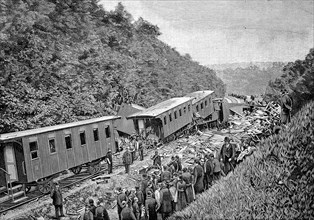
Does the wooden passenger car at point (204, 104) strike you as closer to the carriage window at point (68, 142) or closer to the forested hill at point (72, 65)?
the forested hill at point (72, 65)

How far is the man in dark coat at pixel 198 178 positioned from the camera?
12.3m

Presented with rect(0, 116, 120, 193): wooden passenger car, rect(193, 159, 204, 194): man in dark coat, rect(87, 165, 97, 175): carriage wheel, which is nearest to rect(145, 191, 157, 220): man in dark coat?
rect(193, 159, 204, 194): man in dark coat

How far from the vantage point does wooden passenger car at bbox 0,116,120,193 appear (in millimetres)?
14023

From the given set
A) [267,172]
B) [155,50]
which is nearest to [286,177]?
[267,172]

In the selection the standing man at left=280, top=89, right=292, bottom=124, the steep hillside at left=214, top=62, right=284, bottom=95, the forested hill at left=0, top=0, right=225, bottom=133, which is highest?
the forested hill at left=0, top=0, right=225, bottom=133

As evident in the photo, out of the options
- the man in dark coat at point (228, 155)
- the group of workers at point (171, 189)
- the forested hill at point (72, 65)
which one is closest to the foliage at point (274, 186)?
the group of workers at point (171, 189)

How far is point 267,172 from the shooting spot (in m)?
10.5

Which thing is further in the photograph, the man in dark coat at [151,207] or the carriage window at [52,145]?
the carriage window at [52,145]

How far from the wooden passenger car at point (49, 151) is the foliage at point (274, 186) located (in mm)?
7104

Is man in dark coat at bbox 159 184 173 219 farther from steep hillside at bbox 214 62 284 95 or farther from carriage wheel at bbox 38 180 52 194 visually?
steep hillside at bbox 214 62 284 95

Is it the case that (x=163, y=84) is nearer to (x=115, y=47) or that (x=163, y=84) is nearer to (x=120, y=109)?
(x=115, y=47)

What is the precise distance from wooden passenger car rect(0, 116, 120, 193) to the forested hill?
404 centimetres

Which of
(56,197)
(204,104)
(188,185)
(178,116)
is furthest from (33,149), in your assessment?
(204,104)

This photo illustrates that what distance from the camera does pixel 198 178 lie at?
12.4 metres
